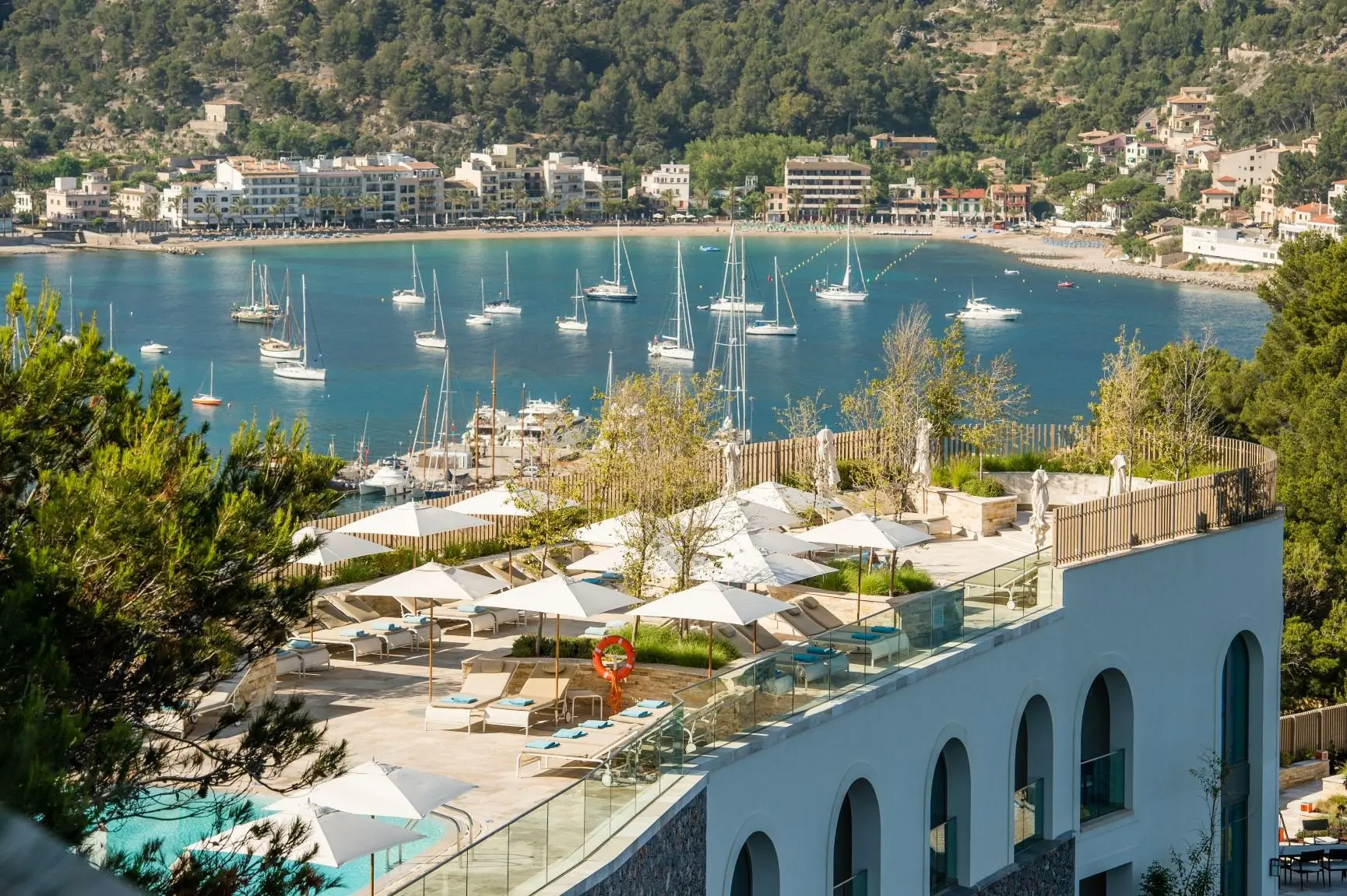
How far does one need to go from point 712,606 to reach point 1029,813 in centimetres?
437

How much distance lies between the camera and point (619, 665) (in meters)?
13.7

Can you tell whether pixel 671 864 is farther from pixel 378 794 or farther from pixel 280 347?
pixel 280 347

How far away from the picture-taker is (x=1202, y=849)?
59.8 ft

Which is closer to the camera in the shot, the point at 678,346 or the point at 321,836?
the point at 321,836

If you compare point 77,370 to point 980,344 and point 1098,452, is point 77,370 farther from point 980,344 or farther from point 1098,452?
point 980,344

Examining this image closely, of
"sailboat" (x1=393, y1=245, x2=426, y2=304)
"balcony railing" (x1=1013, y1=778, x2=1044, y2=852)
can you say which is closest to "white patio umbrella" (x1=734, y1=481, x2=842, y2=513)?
"balcony railing" (x1=1013, y1=778, x2=1044, y2=852)

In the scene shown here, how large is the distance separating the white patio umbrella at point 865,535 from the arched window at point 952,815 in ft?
6.33

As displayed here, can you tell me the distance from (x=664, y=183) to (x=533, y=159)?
1313 cm

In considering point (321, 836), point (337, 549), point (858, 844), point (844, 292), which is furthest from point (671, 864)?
point (844, 292)

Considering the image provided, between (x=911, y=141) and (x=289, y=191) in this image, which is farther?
(x=911, y=141)

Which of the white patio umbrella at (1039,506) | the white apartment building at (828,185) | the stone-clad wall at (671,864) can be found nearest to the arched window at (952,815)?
the stone-clad wall at (671,864)

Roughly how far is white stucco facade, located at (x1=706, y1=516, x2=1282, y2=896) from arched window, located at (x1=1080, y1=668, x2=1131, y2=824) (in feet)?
0.10

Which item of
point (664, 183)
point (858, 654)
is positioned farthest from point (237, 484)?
point (664, 183)

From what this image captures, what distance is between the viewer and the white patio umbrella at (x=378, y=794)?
32.0 feet
